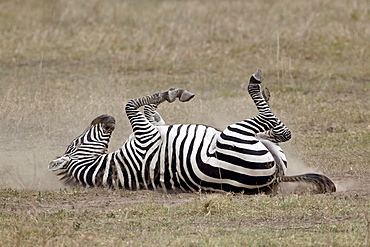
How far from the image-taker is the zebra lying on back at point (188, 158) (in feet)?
19.9

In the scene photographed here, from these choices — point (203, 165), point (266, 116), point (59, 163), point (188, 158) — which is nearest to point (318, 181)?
point (266, 116)

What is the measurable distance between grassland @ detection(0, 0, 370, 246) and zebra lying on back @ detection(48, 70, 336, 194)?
193 millimetres

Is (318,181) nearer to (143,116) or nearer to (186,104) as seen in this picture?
(143,116)

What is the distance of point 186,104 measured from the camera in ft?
35.3

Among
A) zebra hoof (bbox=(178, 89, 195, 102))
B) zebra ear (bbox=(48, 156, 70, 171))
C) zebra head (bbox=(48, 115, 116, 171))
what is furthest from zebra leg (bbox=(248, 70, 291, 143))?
zebra ear (bbox=(48, 156, 70, 171))

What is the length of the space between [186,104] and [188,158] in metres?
4.55

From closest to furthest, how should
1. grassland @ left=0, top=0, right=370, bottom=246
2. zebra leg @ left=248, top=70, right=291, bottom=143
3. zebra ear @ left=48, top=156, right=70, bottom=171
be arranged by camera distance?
grassland @ left=0, top=0, right=370, bottom=246
zebra leg @ left=248, top=70, right=291, bottom=143
zebra ear @ left=48, top=156, right=70, bottom=171

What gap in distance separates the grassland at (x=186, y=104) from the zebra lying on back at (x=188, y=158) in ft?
0.63

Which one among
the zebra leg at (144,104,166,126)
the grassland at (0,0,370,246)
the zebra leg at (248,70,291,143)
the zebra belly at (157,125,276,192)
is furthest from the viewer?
the zebra leg at (144,104,166,126)

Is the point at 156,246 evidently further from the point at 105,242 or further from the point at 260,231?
the point at 260,231

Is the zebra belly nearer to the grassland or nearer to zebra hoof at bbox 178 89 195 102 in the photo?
the grassland

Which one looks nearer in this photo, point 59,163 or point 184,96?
point 59,163

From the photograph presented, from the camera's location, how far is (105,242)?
15.0 feet

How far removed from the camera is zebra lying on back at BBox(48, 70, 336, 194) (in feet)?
19.9
